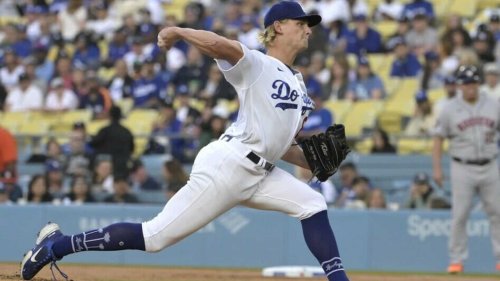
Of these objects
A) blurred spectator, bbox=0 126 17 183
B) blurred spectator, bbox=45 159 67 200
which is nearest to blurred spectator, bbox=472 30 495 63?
blurred spectator, bbox=45 159 67 200

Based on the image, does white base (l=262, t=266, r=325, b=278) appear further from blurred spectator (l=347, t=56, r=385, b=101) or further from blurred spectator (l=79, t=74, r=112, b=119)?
blurred spectator (l=79, t=74, r=112, b=119)

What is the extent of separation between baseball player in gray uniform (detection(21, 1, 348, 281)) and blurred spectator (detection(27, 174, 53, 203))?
23.8ft

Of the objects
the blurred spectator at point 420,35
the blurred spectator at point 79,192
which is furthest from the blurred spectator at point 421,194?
the blurred spectator at point 79,192

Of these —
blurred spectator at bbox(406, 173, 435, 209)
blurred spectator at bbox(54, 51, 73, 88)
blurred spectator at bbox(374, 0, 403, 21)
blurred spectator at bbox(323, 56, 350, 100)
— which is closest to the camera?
blurred spectator at bbox(406, 173, 435, 209)

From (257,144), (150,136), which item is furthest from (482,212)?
(257,144)

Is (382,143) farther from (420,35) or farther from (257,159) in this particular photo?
(257,159)

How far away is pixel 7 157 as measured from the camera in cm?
1366

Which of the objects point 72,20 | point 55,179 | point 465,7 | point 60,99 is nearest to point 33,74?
point 60,99

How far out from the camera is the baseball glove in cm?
741

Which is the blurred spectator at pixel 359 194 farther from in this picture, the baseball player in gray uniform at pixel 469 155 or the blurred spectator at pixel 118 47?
the blurred spectator at pixel 118 47

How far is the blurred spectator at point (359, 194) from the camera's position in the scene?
13.8 m

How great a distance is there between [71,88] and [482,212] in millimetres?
7486

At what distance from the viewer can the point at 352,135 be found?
48.3ft

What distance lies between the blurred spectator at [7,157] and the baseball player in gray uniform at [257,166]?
6.44 metres
